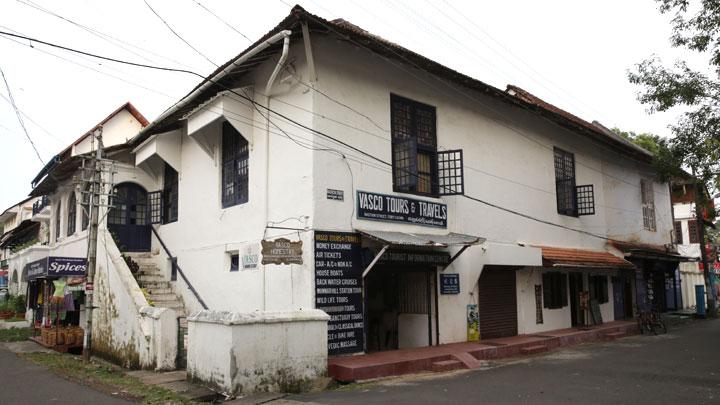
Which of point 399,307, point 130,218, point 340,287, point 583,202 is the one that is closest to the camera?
point 340,287

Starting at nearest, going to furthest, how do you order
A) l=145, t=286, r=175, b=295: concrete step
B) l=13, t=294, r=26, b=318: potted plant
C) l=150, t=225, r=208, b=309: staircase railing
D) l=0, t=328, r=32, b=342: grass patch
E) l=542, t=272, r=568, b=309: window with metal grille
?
l=150, t=225, r=208, b=309: staircase railing → l=145, t=286, r=175, b=295: concrete step → l=542, t=272, r=568, b=309: window with metal grille → l=0, t=328, r=32, b=342: grass patch → l=13, t=294, r=26, b=318: potted plant

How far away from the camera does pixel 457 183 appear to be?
13242mm

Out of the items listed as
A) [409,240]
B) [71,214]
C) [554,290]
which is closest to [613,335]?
[554,290]

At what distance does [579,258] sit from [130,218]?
44.1 feet

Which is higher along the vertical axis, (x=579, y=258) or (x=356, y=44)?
(x=356, y=44)

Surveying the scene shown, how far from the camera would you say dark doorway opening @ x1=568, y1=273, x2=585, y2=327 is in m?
18.0

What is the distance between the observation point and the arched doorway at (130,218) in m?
16.5

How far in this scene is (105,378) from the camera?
444 inches

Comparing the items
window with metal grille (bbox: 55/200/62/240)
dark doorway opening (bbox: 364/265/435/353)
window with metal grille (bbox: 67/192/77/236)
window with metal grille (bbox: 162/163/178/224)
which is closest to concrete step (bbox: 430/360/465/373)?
dark doorway opening (bbox: 364/265/435/353)

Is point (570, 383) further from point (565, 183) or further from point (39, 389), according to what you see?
point (565, 183)

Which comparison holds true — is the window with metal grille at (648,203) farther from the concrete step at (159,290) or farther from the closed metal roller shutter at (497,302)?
the concrete step at (159,290)

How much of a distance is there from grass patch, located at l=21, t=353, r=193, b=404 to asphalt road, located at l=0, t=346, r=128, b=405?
0.24 meters

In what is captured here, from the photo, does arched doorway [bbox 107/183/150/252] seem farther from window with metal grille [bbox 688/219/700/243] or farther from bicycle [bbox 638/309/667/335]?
window with metal grille [bbox 688/219/700/243]

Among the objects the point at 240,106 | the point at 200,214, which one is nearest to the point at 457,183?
the point at 240,106
